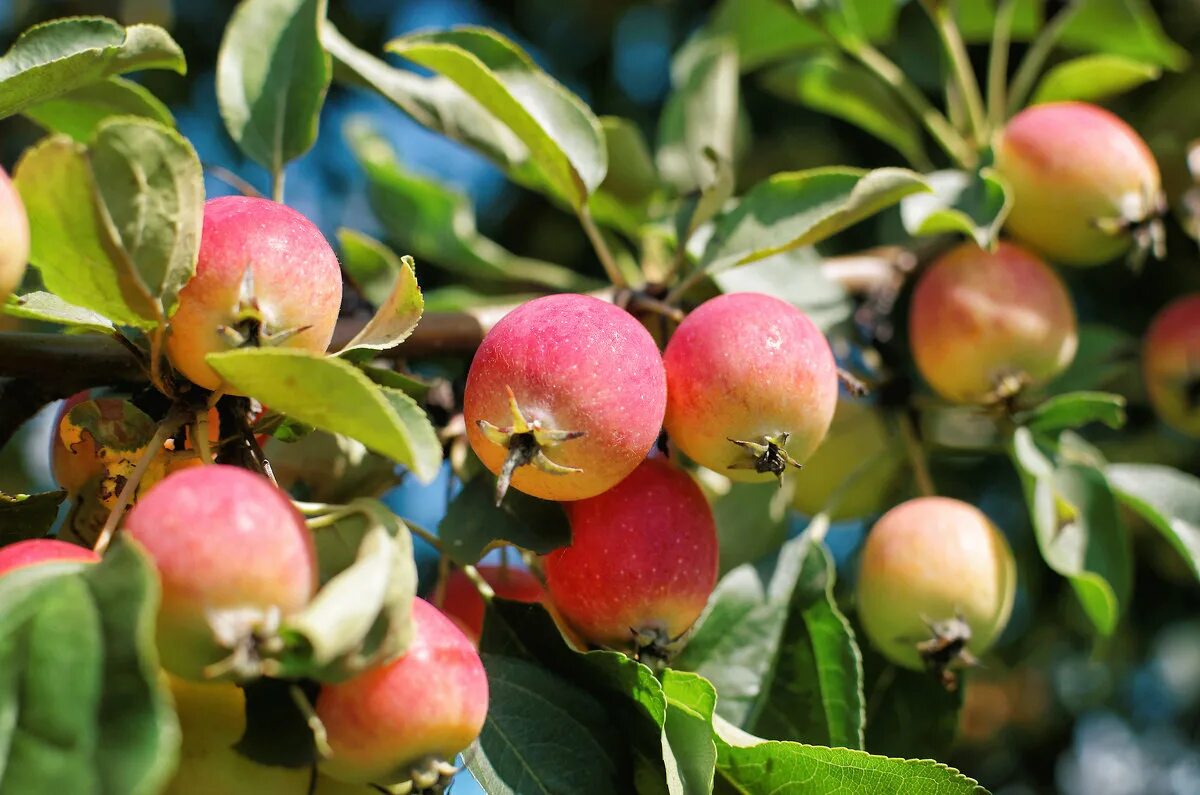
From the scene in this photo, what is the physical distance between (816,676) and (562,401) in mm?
556

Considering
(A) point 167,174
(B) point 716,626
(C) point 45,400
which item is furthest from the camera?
(B) point 716,626

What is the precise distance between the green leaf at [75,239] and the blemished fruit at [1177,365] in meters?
1.61

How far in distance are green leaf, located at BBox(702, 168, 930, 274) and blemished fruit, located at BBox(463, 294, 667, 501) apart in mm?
341

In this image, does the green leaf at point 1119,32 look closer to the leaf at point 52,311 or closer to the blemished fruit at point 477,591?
the blemished fruit at point 477,591

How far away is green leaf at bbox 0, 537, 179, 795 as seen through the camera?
0.72 meters

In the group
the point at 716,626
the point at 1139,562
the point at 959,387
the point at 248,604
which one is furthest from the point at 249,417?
the point at 1139,562

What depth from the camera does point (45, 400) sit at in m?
1.21

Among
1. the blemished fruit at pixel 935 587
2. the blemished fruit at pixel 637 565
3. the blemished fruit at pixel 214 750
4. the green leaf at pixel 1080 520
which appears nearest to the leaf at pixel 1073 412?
the green leaf at pixel 1080 520

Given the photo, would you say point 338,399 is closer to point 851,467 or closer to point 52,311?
point 52,311

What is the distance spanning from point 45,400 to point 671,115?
3.77ft

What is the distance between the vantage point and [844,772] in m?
1.08

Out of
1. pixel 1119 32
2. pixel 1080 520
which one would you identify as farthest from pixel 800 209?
pixel 1119 32

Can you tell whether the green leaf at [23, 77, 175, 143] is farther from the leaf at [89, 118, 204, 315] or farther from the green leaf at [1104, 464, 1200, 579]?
the green leaf at [1104, 464, 1200, 579]

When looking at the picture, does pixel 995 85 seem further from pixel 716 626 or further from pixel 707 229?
pixel 716 626
